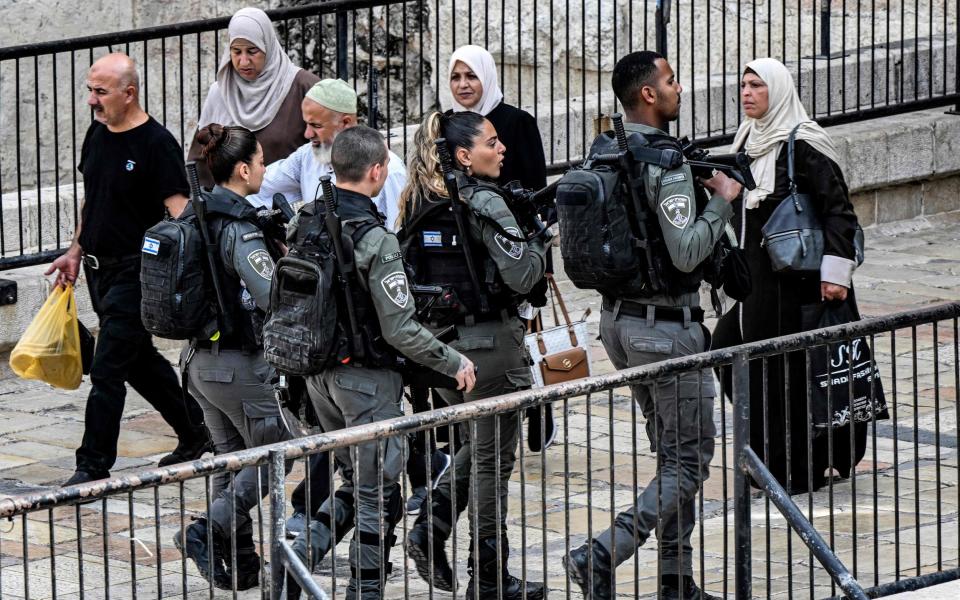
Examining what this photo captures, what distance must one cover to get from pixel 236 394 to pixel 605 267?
1.34 m

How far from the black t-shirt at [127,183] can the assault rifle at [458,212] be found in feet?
5.40

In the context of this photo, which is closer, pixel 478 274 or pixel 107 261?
pixel 478 274

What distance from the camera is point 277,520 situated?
191 inches

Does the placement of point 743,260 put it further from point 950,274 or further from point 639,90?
point 950,274

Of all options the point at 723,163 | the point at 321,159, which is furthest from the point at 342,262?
the point at 321,159

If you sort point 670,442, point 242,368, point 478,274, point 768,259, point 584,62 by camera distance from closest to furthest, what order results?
point 670,442, point 478,274, point 242,368, point 768,259, point 584,62

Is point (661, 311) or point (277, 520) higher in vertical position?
point (661, 311)

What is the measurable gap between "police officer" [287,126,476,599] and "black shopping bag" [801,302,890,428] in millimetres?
1513

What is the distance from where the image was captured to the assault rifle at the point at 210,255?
256 inches

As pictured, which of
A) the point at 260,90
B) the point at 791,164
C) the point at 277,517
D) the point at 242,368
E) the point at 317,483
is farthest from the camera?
the point at 260,90

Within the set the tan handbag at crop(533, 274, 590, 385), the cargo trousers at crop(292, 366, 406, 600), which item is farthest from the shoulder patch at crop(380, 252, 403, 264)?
the tan handbag at crop(533, 274, 590, 385)

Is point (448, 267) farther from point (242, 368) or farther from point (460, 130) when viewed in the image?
point (242, 368)

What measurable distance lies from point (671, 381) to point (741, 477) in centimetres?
51

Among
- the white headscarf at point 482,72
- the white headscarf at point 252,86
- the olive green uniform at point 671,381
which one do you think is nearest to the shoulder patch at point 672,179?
the olive green uniform at point 671,381
